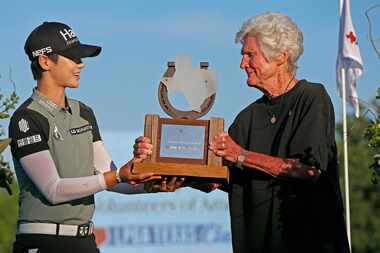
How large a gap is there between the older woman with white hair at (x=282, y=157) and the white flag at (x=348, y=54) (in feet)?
40.8

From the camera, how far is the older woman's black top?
5832 mm

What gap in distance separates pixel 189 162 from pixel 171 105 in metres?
0.34

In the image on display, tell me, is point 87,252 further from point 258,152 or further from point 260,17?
point 260,17

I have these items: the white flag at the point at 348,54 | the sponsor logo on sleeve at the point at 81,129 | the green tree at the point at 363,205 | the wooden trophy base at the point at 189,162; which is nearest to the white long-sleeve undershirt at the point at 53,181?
the sponsor logo on sleeve at the point at 81,129

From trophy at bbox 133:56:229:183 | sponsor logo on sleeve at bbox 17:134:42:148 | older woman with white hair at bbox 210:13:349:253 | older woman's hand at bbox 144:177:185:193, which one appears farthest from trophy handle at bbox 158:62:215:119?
sponsor logo on sleeve at bbox 17:134:42:148

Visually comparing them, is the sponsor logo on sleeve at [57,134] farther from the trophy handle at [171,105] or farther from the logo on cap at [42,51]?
the trophy handle at [171,105]

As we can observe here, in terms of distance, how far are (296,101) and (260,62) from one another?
0.89 ft

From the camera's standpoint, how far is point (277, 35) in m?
5.96

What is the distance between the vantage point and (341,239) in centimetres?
591

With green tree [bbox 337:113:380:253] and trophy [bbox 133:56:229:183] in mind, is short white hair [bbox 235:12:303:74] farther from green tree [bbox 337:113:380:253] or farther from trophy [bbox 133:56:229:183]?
green tree [bbox 337:113:380:253]

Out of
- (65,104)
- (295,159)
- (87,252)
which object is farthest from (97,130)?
(295,159)

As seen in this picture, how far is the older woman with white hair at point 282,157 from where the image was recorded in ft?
19.0

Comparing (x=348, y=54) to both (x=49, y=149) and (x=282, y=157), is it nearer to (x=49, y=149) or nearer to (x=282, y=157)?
(x=282, y=157)

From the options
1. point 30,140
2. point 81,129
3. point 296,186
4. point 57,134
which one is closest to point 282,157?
point 296,186
